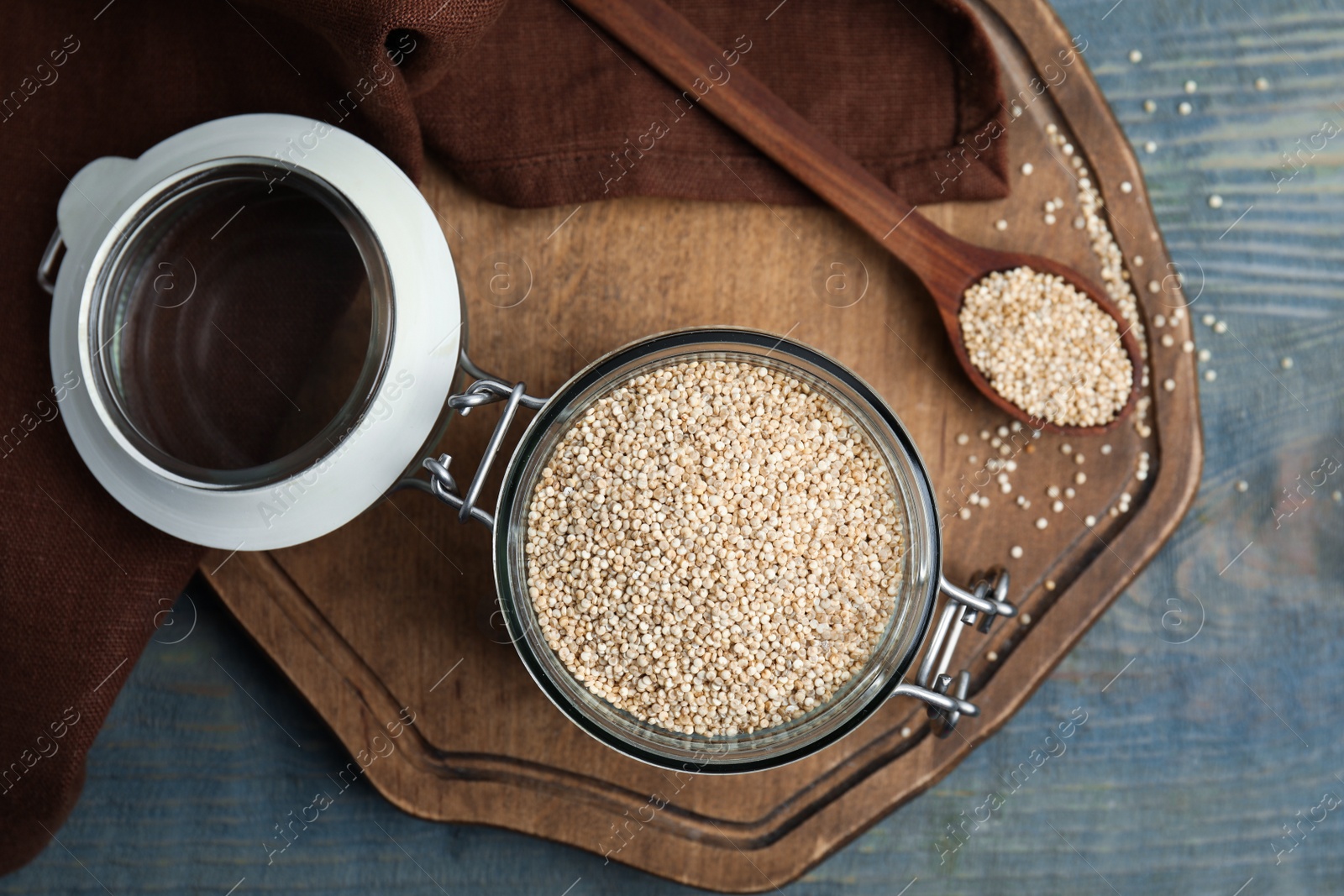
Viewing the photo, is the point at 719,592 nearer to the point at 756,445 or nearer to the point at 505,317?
the point at 756,445

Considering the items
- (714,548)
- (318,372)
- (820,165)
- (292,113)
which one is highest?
(292,113)

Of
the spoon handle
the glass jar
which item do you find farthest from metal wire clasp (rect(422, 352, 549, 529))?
the spoon handle

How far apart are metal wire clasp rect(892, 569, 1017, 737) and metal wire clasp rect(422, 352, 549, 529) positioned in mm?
392

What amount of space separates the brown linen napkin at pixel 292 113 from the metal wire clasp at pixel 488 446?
0.23 metres

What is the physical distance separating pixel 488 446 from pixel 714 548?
8.1 inches

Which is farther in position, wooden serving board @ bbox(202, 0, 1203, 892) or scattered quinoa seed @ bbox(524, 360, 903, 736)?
wooden serving board @ bbox(202, 0, 1203, 892)

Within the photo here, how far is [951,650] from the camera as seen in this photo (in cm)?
81

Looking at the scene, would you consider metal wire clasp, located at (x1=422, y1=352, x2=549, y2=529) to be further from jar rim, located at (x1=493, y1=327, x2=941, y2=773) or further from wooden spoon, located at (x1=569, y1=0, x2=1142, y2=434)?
wooden spoon, located at (x1=569, y1=0, x2=1142, y2=434)

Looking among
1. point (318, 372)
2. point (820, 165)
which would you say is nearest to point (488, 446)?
point (318, 372)

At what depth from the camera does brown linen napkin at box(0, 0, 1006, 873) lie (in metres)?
0.82

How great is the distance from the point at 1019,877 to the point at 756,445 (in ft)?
2.21

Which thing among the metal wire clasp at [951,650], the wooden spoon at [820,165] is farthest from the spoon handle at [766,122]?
the metal wire clasp at [951,650]

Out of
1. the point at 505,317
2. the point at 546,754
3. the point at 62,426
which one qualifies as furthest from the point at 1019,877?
the point at 62,426

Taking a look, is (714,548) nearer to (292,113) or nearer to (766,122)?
(766,122)
